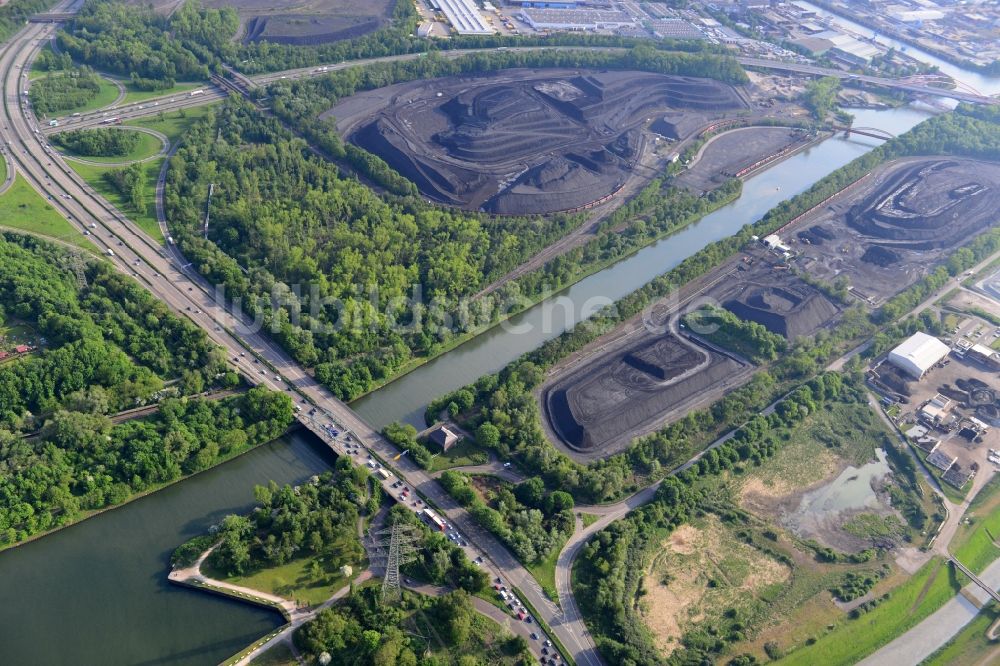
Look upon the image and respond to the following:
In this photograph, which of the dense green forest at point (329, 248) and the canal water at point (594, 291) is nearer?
the canal water at point (594, 291)

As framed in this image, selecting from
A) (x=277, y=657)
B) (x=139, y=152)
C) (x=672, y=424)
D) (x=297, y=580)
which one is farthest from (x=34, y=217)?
(x=672, y=424)

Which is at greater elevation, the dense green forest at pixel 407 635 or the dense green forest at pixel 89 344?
the dense green forest at pixel 89 344

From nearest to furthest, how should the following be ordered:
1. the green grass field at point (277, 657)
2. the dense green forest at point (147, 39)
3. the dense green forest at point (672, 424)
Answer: the green grass field at point (277, 657) < the dense green forest at point (672, 424) < the dense green forest at point (147, 39)

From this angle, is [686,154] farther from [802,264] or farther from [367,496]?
[367,496]

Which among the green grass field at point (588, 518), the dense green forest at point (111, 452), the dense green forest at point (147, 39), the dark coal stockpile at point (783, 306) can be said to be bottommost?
the green grass field at point (588, 518)

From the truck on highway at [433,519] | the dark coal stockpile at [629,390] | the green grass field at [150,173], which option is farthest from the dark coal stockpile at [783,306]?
the green grass field at [150,173]

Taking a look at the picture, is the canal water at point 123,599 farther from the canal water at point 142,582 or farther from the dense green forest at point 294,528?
the dense green forest at point 294,528
